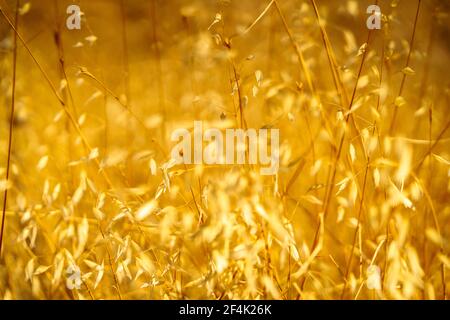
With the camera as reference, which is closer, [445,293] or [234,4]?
[445,293]

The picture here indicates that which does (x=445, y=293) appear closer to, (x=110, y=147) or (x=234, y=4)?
(x=110, y=147)

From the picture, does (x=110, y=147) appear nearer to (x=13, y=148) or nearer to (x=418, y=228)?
(x=13, y=148)

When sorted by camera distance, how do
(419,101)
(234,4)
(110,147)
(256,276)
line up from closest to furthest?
(256,276) → (419,101) → (110,147) → (234,4)

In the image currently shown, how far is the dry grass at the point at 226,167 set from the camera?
0.91 metres

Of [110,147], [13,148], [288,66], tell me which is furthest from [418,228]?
[13,148]

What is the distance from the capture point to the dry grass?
0.91 meters

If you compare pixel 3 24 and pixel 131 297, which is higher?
pixel 3 24

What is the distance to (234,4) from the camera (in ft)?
6.34

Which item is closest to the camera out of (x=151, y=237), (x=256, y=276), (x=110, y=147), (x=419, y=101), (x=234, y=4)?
(x=256, y=276)

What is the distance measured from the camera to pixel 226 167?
1.07 metres

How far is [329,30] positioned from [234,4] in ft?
1.24

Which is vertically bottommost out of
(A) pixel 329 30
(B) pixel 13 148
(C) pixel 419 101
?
(B) pixel 13 148

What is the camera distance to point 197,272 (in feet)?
3.55
